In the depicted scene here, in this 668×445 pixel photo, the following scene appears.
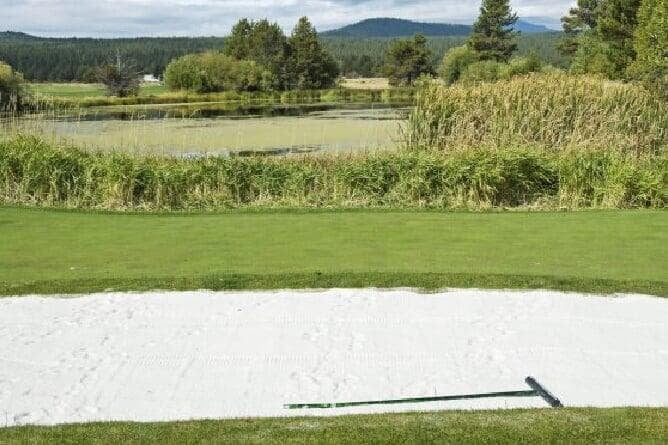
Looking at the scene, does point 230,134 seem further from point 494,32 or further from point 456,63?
point 494,32

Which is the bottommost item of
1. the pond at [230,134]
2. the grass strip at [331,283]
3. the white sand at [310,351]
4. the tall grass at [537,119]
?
the white sand at [310,351]

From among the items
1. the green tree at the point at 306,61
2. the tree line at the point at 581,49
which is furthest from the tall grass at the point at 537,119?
the green tree at the point at 306,61

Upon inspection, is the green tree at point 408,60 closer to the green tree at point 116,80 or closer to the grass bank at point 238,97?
the grass bank at point 238,97

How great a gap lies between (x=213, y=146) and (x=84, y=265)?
36.4 feet

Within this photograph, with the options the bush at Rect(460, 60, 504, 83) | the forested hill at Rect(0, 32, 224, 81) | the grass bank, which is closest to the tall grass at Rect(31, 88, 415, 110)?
the grass bank

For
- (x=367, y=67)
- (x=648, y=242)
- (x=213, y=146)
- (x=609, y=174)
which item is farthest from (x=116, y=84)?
(x=367, y=67)

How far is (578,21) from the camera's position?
57.2 m

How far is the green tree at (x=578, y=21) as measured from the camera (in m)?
55.1

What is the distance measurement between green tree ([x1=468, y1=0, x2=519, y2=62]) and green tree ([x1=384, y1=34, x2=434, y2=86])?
6.11 m

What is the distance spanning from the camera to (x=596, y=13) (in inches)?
2133

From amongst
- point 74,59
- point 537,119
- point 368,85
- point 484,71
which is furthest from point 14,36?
point 537,119

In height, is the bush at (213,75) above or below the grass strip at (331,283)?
above

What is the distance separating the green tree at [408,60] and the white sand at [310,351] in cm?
5755

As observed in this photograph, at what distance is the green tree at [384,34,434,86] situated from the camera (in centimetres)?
6181
